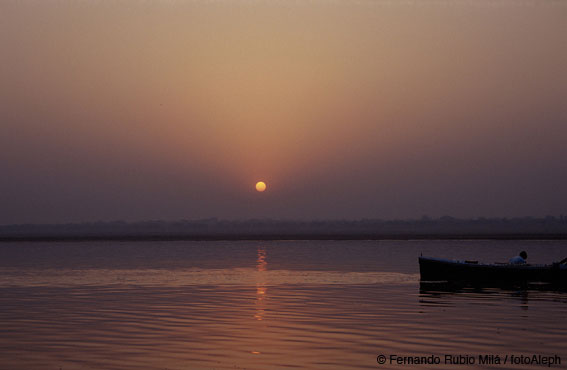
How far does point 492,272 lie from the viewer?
168 ft

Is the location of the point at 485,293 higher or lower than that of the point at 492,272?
lower

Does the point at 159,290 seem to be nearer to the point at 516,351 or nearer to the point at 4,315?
the point at 4,315

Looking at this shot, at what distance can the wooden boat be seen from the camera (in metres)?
50.0

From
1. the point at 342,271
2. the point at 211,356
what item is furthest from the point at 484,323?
the point at 342,271

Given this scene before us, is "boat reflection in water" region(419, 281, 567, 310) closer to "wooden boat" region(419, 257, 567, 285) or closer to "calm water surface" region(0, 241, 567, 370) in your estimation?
"calm water surface" region(0, 241, 567, 370)

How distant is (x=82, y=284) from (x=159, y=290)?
8.34 m

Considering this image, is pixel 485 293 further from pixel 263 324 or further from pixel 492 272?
pixel 263 324

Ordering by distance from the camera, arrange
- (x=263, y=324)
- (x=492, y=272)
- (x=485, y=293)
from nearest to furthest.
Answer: (x=263, y=324)
(x=485, y=293)
(x=492, y=272)

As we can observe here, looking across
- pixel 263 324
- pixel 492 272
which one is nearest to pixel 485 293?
pixel 492 272

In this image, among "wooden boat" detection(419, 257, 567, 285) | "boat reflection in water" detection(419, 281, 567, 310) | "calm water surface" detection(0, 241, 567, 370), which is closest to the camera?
"calm water surface" detection(0, 241, 567, 370)

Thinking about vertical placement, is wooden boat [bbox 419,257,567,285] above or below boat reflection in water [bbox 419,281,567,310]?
above

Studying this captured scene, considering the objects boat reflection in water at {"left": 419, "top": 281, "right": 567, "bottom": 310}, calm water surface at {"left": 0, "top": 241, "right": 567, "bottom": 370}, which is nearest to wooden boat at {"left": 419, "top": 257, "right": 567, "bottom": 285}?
boat reflection in water at {"left": 419, "top": 281, "right": 567, "bottom": 310}

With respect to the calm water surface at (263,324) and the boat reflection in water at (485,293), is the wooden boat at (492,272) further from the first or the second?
the calm water surface at (263,324)

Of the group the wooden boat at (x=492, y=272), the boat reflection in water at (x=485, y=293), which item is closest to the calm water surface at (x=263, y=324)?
the boat reflection in water at (x=485, y=293)
